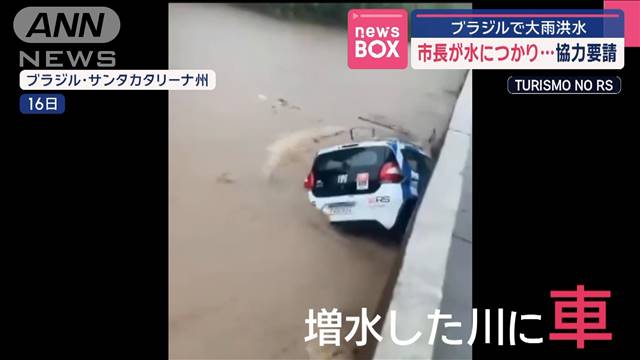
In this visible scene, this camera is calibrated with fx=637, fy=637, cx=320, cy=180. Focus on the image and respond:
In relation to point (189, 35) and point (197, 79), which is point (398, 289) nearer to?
point (197, 79)

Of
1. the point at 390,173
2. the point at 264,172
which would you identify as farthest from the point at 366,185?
A: the point at 264,172

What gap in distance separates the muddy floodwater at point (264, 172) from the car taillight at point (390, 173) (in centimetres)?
35

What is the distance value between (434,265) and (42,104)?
163 centimetres

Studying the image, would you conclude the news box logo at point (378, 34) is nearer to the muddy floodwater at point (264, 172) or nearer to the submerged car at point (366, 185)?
the muddy floodwater at point (264, 172)

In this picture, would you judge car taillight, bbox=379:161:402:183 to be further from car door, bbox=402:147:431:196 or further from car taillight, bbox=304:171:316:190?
car taillight, bbox=304:171:316:190

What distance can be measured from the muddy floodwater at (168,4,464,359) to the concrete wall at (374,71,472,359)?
43 cm

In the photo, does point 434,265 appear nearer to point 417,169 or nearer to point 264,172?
point 417,169

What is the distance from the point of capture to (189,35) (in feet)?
8.58

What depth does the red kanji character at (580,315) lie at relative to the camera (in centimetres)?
224

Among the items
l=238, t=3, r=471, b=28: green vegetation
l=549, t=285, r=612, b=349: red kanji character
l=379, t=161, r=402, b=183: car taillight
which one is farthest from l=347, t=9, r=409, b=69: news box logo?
l=549, t=285, r=612, b=349: red kanji character

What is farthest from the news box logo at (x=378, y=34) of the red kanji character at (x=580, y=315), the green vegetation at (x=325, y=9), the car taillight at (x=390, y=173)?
the red kanji character at (x=580, y=315)

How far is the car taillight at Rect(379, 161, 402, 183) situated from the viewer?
131 inches

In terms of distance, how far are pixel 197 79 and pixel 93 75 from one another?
38 centimetres

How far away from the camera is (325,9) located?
3410 millimetres
